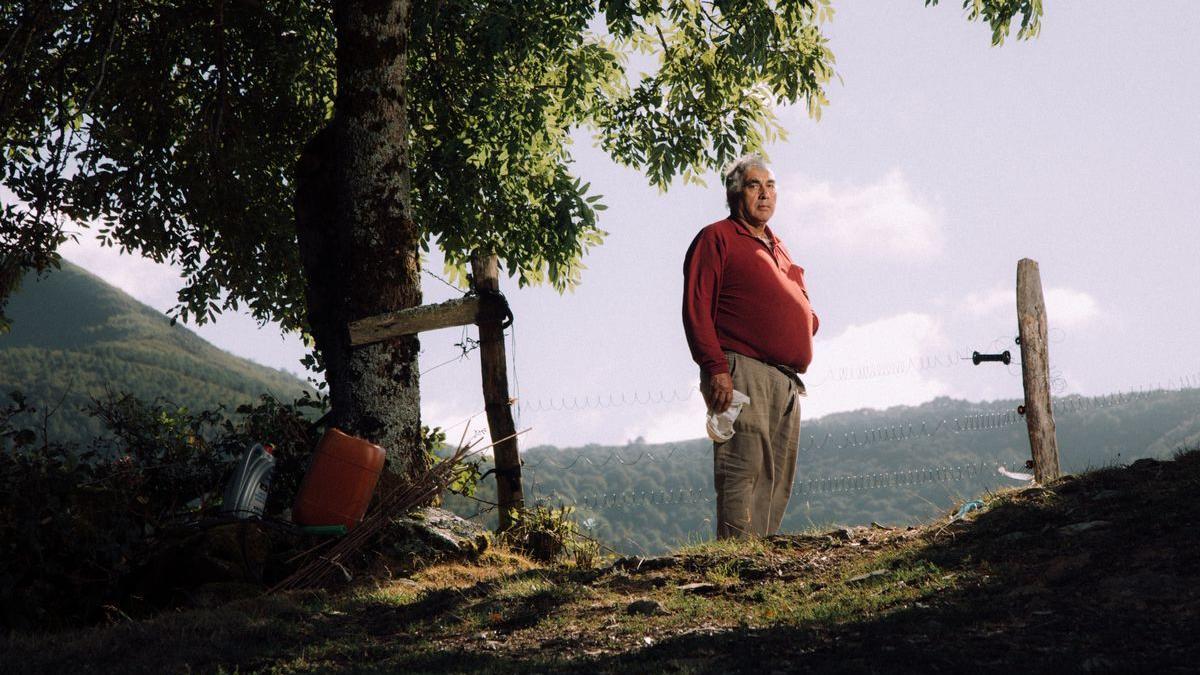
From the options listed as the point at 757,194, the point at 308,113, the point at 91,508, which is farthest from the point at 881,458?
the point at 91,508

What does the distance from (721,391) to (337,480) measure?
3.12 m

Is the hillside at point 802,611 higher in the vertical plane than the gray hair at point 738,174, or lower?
lower

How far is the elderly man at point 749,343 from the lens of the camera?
7684mm

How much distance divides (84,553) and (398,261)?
3446 millimetres

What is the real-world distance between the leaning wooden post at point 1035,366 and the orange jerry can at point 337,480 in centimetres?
612

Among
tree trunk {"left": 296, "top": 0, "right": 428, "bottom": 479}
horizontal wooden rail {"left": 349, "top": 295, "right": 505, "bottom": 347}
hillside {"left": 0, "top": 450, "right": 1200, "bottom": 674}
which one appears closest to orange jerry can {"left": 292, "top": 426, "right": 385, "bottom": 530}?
hillside {"left": 0, "top": 450, "right": 1200, "bottom": 674}

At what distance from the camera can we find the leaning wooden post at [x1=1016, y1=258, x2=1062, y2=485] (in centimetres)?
1012

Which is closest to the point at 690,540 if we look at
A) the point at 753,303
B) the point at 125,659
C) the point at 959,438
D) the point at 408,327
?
the point at 753,303

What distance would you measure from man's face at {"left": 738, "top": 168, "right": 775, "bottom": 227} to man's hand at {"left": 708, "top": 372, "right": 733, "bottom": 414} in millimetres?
1332

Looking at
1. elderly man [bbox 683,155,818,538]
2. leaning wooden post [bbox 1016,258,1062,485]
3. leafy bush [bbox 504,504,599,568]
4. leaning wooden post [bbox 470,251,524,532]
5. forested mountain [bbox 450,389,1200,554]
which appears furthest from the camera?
forested mountain [bbox 450,389,1200,554]

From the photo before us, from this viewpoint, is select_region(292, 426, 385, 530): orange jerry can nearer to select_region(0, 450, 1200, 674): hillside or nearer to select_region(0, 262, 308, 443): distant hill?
select_region(0, 450, 1200, 674): hillside

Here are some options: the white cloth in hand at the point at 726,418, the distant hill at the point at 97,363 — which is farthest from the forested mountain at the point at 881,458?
the white cloth in hand at the point at 726,418

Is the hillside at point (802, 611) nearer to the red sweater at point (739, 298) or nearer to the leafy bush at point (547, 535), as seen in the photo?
the leafy bush at point (547, 535)

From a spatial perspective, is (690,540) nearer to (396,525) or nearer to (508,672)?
(396,525)
